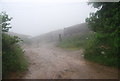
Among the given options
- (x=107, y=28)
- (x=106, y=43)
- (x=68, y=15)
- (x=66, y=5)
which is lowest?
(x=106, y=43)

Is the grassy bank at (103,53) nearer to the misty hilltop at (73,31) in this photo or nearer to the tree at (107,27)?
the tree at (107,27)

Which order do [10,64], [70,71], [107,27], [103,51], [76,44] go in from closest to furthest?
[10,64], [70,71], [107,27], [103,51], [76,44]

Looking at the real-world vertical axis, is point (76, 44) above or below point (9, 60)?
below

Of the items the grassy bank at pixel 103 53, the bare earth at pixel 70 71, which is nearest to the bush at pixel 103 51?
the grassy bank at pixel 103 53

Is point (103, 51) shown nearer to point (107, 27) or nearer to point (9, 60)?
point (107, 27)

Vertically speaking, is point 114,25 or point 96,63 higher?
point 114,25

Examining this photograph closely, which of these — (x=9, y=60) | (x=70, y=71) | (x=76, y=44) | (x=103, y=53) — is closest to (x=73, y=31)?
(x=76, y=44)

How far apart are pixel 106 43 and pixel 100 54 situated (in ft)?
2.69

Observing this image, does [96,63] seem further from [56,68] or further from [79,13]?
[79,13]

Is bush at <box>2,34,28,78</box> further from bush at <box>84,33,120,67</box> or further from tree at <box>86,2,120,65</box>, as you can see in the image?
tree at <box>86,2,120,65</box>

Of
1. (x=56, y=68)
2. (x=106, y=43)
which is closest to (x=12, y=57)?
(x=56, y=68)

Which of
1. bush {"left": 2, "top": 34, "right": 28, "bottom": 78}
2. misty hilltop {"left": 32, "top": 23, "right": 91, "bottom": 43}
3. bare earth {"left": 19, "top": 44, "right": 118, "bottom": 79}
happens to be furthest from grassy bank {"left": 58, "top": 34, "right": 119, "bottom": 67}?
misty hilltop {"left": 32, "top": 23, "right": 91, "bottom": 43}

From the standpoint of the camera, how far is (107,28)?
33.1ft

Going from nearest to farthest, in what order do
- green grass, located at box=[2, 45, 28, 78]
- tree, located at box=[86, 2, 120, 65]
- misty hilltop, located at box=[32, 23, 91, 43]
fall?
green grass, located at box=[2, 45, 28, 78]
tree, located at box=[86, 2, 120, 65]
misty hilltop, located at box=[32, 23, 91, 43]
